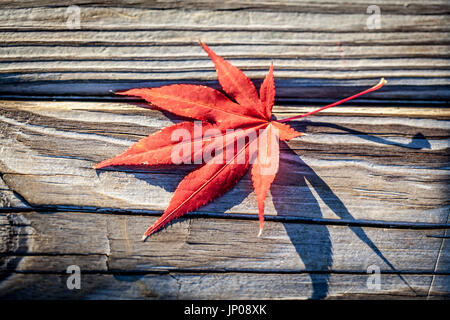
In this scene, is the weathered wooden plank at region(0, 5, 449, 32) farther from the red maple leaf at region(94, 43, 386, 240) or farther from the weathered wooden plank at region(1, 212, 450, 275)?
the weathered wooden plank at region(1, 212, 450, 275)

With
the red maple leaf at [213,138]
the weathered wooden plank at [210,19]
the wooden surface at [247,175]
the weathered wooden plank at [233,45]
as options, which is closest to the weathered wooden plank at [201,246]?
the wooden surface at [247,175]

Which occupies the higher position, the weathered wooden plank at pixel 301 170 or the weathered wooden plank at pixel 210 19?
the weathered wooden plank at pixel 210 19

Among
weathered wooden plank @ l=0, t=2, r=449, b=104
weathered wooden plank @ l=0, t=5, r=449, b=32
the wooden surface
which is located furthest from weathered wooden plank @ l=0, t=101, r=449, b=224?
weathered wooden plank @ l=0, t=5, r=449, b=32

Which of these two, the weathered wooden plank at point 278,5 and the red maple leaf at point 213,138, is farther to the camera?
the weathered wooden plank at point 278,5

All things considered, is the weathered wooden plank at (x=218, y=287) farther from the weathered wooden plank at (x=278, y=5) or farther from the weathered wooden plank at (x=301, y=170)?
the weathered wooden plank at (x=278, y=5)

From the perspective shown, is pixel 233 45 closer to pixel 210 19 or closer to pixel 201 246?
pixel 210 19

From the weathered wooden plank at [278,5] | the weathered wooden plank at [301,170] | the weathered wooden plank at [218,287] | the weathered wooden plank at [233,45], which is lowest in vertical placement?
the weathered wooden plank at [218,287]

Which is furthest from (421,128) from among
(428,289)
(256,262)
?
(256,262)

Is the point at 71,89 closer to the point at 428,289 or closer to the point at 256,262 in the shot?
the point at 256,262
